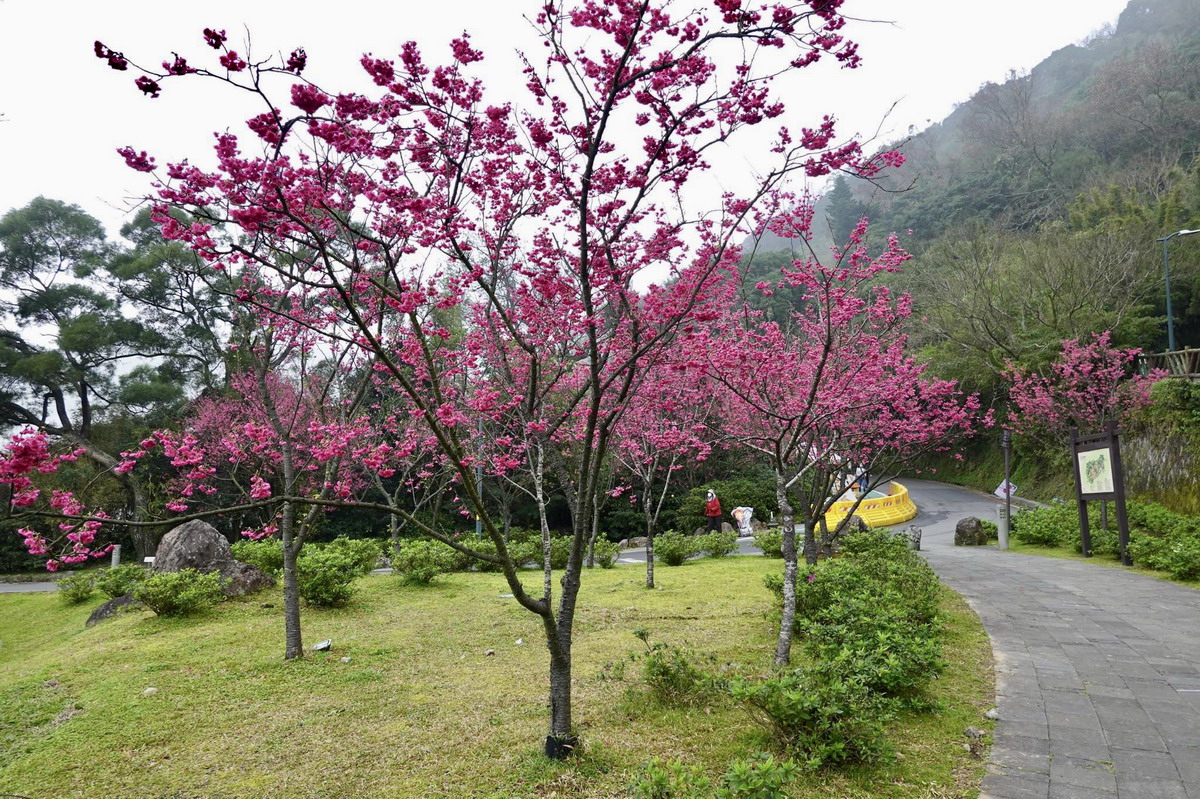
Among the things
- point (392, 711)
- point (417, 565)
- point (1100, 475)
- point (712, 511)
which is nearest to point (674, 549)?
point (417, 565)

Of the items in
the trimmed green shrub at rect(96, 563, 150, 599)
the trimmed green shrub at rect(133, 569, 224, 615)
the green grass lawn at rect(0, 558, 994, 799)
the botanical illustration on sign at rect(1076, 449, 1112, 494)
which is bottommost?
the green grass lawn at rect(0, 558, 994, 799)

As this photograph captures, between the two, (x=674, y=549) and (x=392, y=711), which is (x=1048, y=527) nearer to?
(x=674, y=549)

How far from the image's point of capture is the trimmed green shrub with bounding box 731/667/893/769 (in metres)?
3.73

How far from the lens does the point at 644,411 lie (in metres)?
12.2

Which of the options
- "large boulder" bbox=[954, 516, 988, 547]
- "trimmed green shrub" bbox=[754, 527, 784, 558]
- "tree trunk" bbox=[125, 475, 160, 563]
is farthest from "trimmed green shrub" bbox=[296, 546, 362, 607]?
"large boulder" bbox=[954, 516, 988, 547]

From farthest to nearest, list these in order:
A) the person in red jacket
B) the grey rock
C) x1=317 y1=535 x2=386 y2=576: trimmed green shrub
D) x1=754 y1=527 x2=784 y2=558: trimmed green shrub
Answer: the person in red jacket → x1=754 y1=527 x2=784 y2=558: trimmed green shrub → x1=317 y1=535 x2=386 y2=576: trimmed green shrub → the grey rock

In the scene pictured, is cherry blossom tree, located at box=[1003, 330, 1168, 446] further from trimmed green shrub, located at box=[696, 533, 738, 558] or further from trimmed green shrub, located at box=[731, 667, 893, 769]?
trimmed green shrub, located at box=[731, 667, 893, 769]

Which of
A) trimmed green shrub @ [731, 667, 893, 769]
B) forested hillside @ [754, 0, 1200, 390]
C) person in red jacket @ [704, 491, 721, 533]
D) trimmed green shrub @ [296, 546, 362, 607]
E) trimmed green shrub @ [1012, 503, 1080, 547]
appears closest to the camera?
→ trimmed green shrub @ [731, 667, 893, 769]

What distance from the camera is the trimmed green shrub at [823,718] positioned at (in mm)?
3727

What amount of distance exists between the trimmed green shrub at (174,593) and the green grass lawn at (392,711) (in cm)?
23

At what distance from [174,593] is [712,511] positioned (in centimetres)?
1432

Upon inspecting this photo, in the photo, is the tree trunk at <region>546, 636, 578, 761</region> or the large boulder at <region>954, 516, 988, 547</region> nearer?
the tree trunk at <region>546, 636, 578, 761</region>

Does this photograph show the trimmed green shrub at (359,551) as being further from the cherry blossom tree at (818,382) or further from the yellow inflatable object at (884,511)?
the yellow inflatable object at (884,511)

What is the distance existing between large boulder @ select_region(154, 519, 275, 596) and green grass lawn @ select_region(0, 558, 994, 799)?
3.04ft
